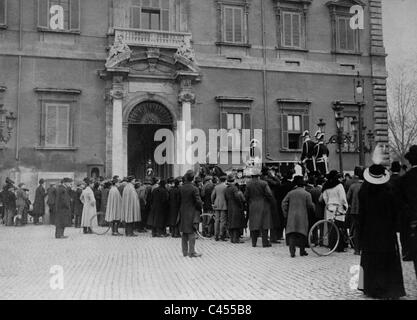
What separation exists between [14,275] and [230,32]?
1700cm

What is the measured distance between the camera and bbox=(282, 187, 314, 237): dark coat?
10383 mm

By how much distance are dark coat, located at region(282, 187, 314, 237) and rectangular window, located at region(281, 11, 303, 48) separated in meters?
14.2

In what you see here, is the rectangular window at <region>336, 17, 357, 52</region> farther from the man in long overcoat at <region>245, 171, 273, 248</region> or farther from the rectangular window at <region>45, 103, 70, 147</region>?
the man in long overcoat at <region>245, 171, 273, 248</region>

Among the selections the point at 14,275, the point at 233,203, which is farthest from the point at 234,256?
the point at 14,275

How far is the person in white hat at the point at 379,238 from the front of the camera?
251 inches

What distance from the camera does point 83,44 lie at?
69.4 feet

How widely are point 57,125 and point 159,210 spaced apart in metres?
8.21

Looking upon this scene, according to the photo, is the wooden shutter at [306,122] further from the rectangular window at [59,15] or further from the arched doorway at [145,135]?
the rectangular window at [59,15]

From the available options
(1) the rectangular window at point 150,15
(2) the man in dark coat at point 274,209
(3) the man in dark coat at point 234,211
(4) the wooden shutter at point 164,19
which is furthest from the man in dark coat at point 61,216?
(4) the wooden shutter at point 164,19

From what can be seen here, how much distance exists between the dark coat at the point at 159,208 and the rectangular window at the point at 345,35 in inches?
539

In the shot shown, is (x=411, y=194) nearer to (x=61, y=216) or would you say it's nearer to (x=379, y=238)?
(x=379, y=238)

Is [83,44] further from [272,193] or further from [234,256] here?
[234,256]

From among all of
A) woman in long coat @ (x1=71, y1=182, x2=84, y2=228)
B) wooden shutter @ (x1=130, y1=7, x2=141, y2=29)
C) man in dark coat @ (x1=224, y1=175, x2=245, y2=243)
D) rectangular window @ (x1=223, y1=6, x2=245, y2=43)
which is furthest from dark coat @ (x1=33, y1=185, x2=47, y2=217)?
rectangular window @ (x1=223, y1=6, x2=245, y2=43)

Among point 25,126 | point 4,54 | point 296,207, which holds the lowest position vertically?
point 296,207
